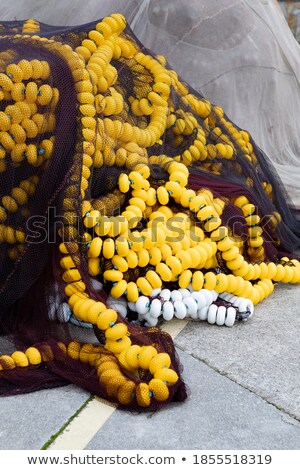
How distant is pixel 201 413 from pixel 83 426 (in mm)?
390

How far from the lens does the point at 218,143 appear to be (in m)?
3.15

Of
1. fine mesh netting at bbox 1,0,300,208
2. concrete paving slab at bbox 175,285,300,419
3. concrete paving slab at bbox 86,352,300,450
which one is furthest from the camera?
fine mesh netting at bbox 1,0,300,208

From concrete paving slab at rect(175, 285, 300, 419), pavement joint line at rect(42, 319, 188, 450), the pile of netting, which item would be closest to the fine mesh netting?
the pile of netting

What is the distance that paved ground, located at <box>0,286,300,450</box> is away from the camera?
199 centimetres

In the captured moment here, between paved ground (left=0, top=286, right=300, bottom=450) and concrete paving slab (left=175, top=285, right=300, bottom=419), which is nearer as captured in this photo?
paved ground (left=0, top=286, right=300, bottom=450)

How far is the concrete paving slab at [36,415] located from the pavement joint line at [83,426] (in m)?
0.02

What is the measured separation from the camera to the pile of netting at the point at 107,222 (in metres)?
2.31

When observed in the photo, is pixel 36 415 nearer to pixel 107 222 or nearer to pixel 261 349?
pixel 107 222

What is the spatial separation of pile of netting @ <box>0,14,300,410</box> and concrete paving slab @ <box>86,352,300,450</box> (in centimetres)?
7

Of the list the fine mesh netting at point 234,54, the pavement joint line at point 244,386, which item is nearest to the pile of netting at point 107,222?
the pavement joint line at point 244,386

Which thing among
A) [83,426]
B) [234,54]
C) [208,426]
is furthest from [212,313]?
[234,54]

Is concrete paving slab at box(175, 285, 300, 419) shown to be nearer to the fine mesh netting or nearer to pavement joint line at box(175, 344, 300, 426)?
pavement joint line at box(175, 344, 300, 426)
